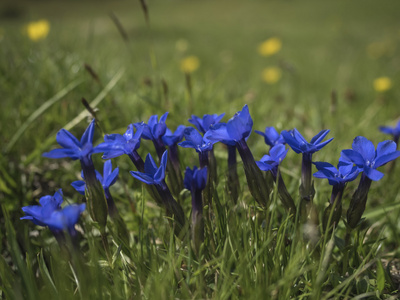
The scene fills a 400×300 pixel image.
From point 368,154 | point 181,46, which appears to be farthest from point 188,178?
point 181,46

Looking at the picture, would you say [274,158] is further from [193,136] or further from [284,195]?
[193,136]

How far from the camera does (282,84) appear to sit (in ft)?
19.1

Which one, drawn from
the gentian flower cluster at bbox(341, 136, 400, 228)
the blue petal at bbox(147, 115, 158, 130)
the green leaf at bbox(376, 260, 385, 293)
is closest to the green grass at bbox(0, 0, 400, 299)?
the green leaf at bbox(376, 260, 385, 293)

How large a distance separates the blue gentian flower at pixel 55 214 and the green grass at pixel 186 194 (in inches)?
3.0

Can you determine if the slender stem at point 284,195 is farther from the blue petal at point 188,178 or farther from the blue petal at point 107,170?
the blue petal at point 107,170

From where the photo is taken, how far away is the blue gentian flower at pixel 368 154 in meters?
1.19

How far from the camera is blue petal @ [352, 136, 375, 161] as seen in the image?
1236 millimetres

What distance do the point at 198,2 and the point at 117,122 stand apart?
21235 millimetres

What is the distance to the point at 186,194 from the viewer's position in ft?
5.90

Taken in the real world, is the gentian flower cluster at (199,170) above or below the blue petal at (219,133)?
below

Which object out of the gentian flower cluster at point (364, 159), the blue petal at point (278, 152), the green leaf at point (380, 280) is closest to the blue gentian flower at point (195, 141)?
the blue petal at point (278, 152)

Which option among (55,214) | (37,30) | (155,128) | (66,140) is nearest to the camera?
(55,214)

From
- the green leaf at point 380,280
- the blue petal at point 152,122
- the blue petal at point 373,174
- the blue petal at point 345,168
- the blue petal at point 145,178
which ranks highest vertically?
the blue petal at point 152,122

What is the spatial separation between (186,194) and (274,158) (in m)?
0.62
